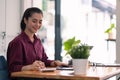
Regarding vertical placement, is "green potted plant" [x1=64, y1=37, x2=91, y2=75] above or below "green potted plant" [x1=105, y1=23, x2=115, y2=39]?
below

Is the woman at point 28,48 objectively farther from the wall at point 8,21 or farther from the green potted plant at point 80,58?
the wall at point 8,21

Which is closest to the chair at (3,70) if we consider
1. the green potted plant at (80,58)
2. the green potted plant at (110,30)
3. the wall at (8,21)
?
the green potted plant at (80,58)

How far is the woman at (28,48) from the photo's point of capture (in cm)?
220

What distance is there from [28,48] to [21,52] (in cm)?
13

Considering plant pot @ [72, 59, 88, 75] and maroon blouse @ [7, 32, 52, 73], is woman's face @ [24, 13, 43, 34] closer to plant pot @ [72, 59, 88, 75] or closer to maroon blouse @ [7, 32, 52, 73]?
maroon blouse @ [7, 32, 52, 73]

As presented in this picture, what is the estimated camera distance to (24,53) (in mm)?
2346

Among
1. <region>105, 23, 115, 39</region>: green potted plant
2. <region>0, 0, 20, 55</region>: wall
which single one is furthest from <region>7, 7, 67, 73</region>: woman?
<region>105, 23, 115, 39</region>: green potted plant

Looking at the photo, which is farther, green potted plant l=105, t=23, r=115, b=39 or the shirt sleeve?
green potted plant l=105, t=23, r=115, b=39

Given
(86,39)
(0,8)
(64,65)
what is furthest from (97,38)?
(64,65)

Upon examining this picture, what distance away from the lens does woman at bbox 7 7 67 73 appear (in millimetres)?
2203

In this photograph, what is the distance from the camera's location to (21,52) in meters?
2.29

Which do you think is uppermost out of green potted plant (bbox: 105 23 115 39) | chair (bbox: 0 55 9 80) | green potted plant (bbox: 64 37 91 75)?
green potted plant (bbox: 105 23 115 39)

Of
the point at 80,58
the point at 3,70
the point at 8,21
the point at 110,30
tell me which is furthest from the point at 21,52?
the point at 110,30

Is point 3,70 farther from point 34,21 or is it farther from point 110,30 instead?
point 110,30
